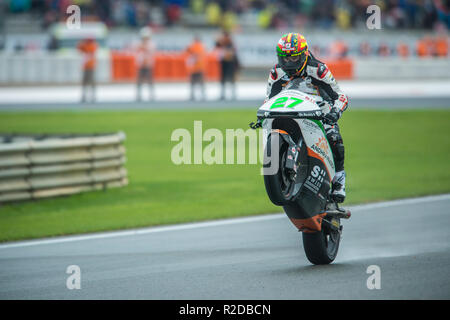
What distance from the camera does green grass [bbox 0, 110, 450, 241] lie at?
999cm

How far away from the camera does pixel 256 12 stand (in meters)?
39.8

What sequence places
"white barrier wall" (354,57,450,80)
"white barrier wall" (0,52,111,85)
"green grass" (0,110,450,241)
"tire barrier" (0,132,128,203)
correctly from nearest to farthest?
"green grass" (0,110,450,241), "tire barrier" (0,132,128,203), "white barrier wall" (0,52,111,85), "white barrier wall" (354,57,450,80)

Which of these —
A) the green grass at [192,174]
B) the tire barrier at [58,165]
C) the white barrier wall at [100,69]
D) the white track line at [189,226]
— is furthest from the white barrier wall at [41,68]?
the white track line at [189,226]

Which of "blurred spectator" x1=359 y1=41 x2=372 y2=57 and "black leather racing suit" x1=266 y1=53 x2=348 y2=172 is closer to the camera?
"black leather racing suit" x1=266 y1=53 x2=348 y2=172

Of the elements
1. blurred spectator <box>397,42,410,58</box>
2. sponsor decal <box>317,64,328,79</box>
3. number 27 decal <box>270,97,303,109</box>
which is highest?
sponsor decal <box>317,64,328,79</box>

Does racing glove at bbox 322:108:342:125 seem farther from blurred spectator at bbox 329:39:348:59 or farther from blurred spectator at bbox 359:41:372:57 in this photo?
blurred spectator at bbox 359:41:372:57

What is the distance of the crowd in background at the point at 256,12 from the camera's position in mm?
36125

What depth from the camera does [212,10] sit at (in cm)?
3853

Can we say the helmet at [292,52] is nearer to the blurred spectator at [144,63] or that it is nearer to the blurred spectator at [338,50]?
the blurred spectator at [144,63]

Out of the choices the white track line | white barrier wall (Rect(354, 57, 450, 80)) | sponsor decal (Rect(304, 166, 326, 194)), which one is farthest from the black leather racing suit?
white barrier wall (Rect(354, 57, 450, 80))

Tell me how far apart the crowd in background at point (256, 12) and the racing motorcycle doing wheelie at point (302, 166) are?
30180 millimetres

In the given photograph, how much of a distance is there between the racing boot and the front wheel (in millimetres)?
281
